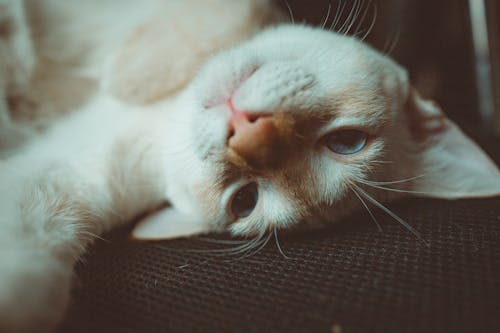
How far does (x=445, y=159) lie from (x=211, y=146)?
72 centimetres

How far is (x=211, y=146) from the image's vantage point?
108 cm

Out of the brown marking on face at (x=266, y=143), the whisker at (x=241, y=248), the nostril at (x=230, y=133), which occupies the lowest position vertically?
the whisker at (x=241, y=248)

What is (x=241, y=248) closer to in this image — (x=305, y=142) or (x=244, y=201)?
(x=244, y=201)

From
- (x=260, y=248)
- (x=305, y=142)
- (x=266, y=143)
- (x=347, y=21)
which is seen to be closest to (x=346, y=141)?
(x=305, y=142)

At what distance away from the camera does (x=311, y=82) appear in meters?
1.04

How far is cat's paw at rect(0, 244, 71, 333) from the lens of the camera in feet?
2.61

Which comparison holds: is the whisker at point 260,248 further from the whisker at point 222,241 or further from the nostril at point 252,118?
the nostril at point 252,118

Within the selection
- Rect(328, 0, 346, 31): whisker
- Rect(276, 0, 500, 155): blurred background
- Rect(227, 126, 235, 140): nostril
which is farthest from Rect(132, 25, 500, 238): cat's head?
Rect(276, 0, 500, 155): blurred background

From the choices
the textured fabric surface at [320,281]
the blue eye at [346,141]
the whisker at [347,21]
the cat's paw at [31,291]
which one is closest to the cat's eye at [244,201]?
the textured fabric surface at [320,281]

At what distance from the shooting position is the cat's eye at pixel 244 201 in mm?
1198

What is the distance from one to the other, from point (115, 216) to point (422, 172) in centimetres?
93

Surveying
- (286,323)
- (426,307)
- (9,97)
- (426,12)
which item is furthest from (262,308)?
(426,12)

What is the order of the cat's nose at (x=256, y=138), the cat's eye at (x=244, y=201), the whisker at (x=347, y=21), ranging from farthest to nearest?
1. the whisker at (x=347, y=21)
2. the cat's eye at (x=244, y=201)
3. the cat's nose at (x=256, y=138)

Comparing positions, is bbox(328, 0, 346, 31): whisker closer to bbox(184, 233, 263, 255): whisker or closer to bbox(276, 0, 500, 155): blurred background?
bbox(276, 0, 500, 155): blurred background
